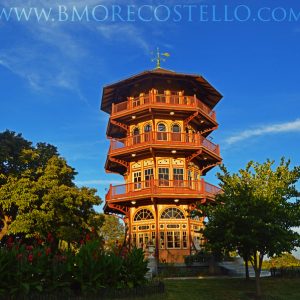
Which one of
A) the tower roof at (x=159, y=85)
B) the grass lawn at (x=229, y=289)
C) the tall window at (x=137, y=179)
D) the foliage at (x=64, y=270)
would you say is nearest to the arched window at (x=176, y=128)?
the tower roof at (x=159, y=85)

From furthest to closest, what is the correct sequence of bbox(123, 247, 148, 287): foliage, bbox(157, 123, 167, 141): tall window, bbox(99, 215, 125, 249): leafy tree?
1. bbox(99, 215, 125, 249): leafy tree
2. bbox(157, 123, 167, 141): tall window
3. bbox(123, 247, 148, 287): foliage

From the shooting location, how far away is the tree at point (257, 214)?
18328mm

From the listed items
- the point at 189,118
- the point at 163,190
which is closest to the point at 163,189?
the point at 163,190

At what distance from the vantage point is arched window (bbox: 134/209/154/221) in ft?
108

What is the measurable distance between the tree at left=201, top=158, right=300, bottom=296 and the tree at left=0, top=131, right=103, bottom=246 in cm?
1364

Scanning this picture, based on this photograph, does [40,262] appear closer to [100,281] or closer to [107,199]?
[100,281]

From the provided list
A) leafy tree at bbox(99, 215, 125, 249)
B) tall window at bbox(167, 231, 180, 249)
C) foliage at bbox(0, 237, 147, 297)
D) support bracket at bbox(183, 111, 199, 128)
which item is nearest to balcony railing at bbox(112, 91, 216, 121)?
support bracket at bbox(183, 111, 199, 128)

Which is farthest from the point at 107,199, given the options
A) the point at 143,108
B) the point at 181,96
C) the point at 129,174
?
the point at 181,96

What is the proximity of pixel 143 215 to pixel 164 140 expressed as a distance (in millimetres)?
6552

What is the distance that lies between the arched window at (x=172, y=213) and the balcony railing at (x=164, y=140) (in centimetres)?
539

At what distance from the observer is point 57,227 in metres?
30.4

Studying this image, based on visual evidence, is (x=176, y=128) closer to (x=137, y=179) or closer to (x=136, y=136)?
(x=136, y=136)

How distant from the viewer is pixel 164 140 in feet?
108

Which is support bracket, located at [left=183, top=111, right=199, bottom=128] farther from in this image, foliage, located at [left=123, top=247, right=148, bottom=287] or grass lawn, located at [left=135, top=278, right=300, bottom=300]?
foliage, located at [left=123, top=247, right=148, bottom=287]
